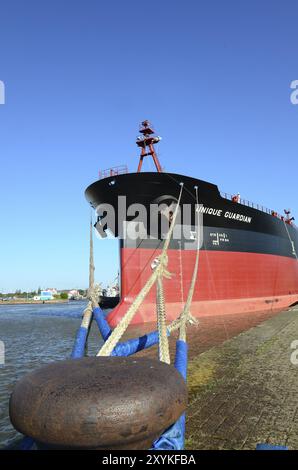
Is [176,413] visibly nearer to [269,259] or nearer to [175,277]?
[175,277]

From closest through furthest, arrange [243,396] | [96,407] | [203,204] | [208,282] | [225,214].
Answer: [96,407] → [243,396] → [208,282] → [203,204] → [225,214]

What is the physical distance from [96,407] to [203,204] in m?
18.3

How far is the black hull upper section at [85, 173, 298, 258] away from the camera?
18.1 metres

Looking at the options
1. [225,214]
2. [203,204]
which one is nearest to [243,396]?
[203,204]

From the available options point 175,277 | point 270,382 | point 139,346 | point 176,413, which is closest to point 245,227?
point 175,277

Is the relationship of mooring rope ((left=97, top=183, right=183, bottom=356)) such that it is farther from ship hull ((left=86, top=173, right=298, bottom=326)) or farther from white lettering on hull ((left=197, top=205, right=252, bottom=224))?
white lettering on hull ((left=197, top=205, right=252, bottom=224))

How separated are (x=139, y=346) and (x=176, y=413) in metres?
2.71

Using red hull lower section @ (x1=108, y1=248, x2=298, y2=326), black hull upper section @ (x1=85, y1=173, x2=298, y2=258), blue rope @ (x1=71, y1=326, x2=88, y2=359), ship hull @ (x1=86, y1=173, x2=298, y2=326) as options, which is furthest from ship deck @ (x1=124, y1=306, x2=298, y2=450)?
black hull upper section @ (x1=85, y1=173, x2=298, y2=258)

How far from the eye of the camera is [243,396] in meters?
5.05

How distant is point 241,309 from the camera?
806 inches

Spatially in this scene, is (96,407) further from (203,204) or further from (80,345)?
(203,204)

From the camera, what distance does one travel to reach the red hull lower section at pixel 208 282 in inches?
682

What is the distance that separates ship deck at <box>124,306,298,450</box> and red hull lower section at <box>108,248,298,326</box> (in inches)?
307

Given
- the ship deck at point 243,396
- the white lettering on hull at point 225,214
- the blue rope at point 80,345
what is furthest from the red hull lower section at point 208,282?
the blue rope at point 80,345
